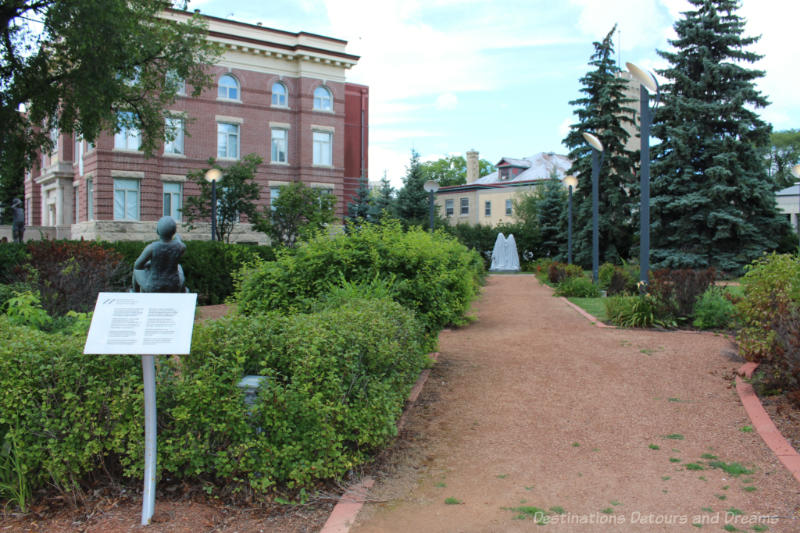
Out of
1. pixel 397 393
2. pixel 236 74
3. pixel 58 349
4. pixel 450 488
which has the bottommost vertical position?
pixel 450 488

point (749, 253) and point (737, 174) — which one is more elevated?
point (737, 174)

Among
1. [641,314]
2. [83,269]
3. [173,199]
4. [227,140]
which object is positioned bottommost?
[641,314]

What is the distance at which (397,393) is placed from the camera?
5.32 meters

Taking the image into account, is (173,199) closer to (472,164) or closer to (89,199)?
(89,199)

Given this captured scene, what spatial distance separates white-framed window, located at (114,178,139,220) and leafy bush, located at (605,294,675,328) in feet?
91.6

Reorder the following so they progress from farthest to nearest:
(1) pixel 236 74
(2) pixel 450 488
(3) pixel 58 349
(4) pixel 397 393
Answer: (1) pixel 236 74 < (4) pixel 397 393 < (2) pixel 450 488 < (3) pixel 58 349

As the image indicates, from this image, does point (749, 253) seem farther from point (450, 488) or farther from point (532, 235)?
point (450, 488)

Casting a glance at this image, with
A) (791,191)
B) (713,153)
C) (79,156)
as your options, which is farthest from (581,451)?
(791,191)

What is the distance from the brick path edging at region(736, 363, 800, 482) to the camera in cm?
480

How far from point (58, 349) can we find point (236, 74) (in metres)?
34.7

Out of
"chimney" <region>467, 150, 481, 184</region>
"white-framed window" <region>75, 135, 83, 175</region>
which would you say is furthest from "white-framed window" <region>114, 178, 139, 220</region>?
"chimney" <region>467, 150, 481, 184</region>

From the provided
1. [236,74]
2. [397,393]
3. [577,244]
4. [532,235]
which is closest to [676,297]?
[397,393]

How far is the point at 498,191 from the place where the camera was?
193ft

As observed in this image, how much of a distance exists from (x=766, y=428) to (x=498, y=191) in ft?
178
